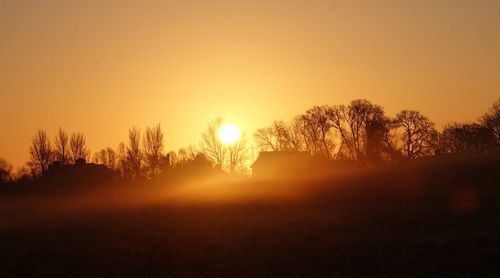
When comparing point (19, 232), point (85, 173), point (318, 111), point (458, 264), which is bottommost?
point (458, 264)

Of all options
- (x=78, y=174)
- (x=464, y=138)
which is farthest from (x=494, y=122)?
(x=78, y=174)

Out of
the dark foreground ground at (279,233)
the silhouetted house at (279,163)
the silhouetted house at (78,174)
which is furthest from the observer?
the silhouetted house at (279,163)

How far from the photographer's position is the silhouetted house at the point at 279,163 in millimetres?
83875

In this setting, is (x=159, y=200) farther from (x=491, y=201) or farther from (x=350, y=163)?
(x=350, y=163)

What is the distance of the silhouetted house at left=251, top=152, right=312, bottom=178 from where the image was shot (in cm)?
8388

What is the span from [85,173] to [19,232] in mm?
38633

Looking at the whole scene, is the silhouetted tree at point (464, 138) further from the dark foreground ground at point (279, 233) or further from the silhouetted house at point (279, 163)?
the dark foreground ground at point (279, 233)

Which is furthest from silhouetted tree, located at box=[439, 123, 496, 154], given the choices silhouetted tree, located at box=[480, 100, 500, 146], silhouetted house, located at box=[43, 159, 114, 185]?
silhouetted house, located at box=[43, 159, 114, 185]

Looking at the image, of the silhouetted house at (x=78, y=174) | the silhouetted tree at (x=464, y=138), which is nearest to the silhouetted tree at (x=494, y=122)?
the silhouetted tree at (x=464, y=138)

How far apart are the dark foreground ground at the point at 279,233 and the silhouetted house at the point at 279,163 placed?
90.5 feet

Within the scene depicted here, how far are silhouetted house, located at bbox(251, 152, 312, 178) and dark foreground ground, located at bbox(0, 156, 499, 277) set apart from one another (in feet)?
90.5

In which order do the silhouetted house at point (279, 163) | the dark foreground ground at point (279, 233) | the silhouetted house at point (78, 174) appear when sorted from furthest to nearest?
the silhouetted house at point (279, 163) < the silhouetted house at point (78, 174) < the dark foreground ground at point (279, 233)

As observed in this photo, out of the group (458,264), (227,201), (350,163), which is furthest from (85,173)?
(458,264)

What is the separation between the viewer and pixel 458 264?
27.9 metres
